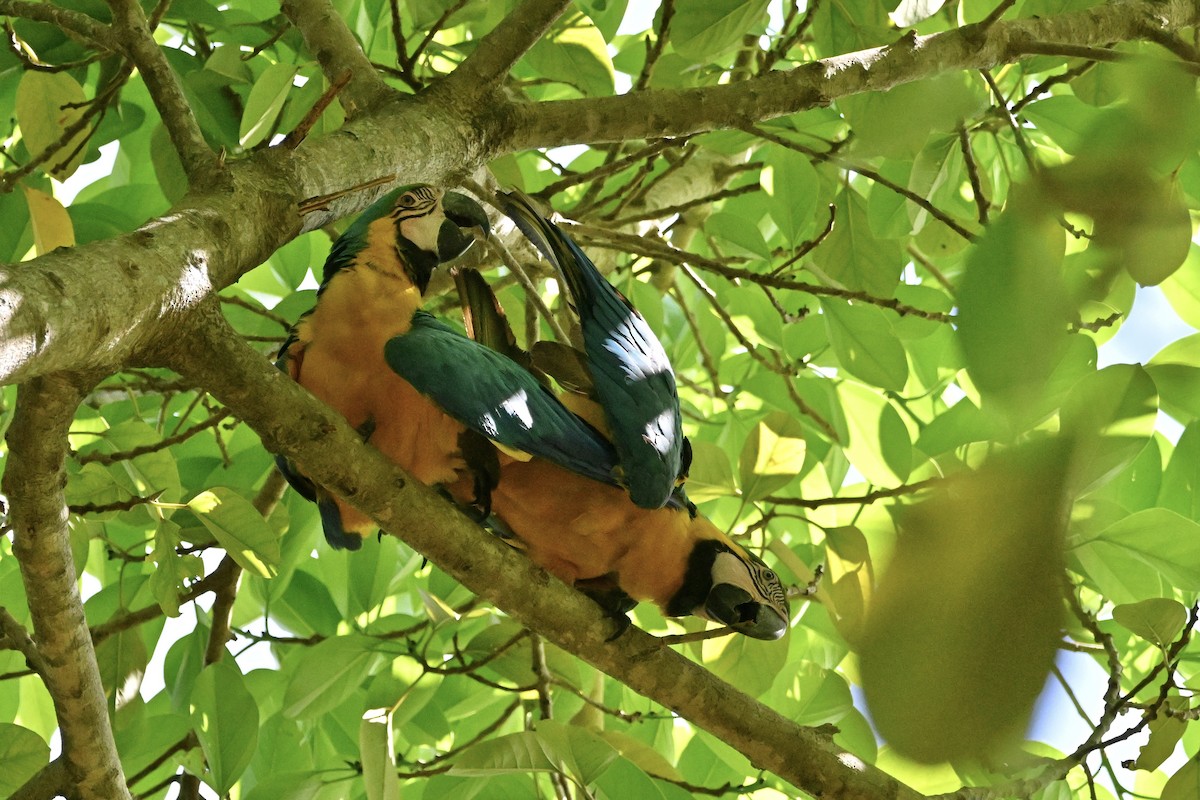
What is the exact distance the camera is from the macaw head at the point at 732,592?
1840 mm

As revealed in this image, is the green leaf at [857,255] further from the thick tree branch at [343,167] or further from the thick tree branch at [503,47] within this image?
the thick tree branch at [503,47]

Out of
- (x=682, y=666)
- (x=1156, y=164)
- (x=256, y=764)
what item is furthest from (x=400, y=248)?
(x=1156, y=164)

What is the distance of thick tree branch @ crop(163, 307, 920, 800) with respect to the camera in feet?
4.06

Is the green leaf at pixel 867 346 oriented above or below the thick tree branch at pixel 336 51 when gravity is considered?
below

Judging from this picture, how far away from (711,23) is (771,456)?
32.0 inches

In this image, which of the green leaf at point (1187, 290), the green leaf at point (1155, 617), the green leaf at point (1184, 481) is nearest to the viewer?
the green leaf at point (1187, 290)

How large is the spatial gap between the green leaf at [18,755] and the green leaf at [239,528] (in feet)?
1.94

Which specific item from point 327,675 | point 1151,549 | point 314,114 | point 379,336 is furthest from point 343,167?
point 1151,549

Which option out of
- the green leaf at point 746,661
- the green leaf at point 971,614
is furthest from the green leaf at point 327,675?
the green leaf at point 971,614

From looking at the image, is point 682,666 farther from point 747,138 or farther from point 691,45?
point 747,138

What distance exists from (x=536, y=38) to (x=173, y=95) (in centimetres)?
62

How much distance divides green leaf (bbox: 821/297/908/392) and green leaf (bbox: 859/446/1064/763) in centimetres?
191

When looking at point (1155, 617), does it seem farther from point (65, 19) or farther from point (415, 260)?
point (65, 19)

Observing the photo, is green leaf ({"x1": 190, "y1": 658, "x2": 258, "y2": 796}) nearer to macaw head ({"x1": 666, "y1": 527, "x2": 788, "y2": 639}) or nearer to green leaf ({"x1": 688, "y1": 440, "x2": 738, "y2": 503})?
macaw head ({"x1": 666, "y1": 527, "x2": 788, "y2": 639})
